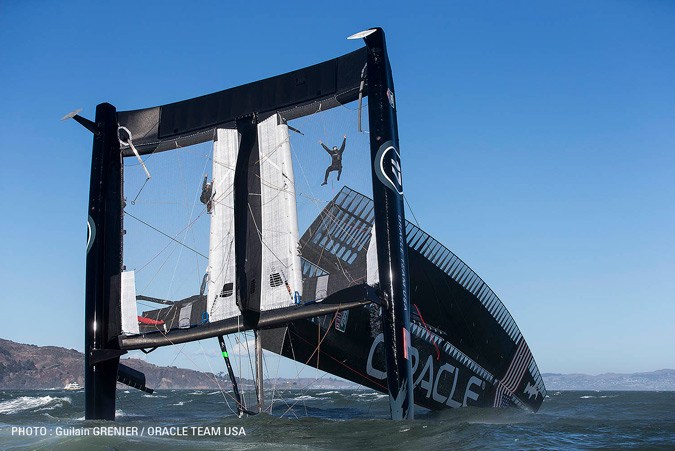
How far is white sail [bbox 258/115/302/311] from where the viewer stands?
1163cm

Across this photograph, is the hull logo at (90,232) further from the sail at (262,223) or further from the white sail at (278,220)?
the white sail at (278,220)

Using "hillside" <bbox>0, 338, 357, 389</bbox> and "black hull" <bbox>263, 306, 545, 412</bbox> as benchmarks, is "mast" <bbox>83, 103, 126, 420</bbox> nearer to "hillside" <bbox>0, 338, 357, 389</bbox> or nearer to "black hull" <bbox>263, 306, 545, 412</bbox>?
"black hull" <bbox>263, 306, 545, 412</bbox>

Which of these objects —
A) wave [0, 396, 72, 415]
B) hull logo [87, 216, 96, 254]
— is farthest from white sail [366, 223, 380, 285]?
wave [0, 396, 72, 415]

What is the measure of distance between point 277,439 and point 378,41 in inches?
305

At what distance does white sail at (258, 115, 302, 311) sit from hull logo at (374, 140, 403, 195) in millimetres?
2273

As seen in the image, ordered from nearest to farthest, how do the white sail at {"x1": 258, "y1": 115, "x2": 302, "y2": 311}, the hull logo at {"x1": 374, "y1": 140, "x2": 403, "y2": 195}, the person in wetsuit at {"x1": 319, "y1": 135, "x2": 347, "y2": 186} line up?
the hull logo at {"x1": 374, "y1": 140, "x2": 403, "y2": 195}, the white sail at {"x1": 258, "y1": 115, "x2": 302, "y2": 311}, the person in wetsuit at {"x1": 319, "y1": 135, "x2": 347, "y2": 186}

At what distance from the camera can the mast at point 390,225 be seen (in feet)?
33.0

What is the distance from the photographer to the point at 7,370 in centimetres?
14188

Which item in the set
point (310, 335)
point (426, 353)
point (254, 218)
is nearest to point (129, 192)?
point (254, 218)

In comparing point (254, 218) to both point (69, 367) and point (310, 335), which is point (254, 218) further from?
point (69, 367)

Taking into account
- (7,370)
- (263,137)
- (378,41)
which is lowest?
(7,370)

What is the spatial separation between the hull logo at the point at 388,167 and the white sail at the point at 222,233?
12.4 feet

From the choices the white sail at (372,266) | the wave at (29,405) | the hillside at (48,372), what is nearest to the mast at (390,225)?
the white sail at (372,266)

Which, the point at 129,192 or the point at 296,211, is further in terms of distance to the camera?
the point at 129,192
